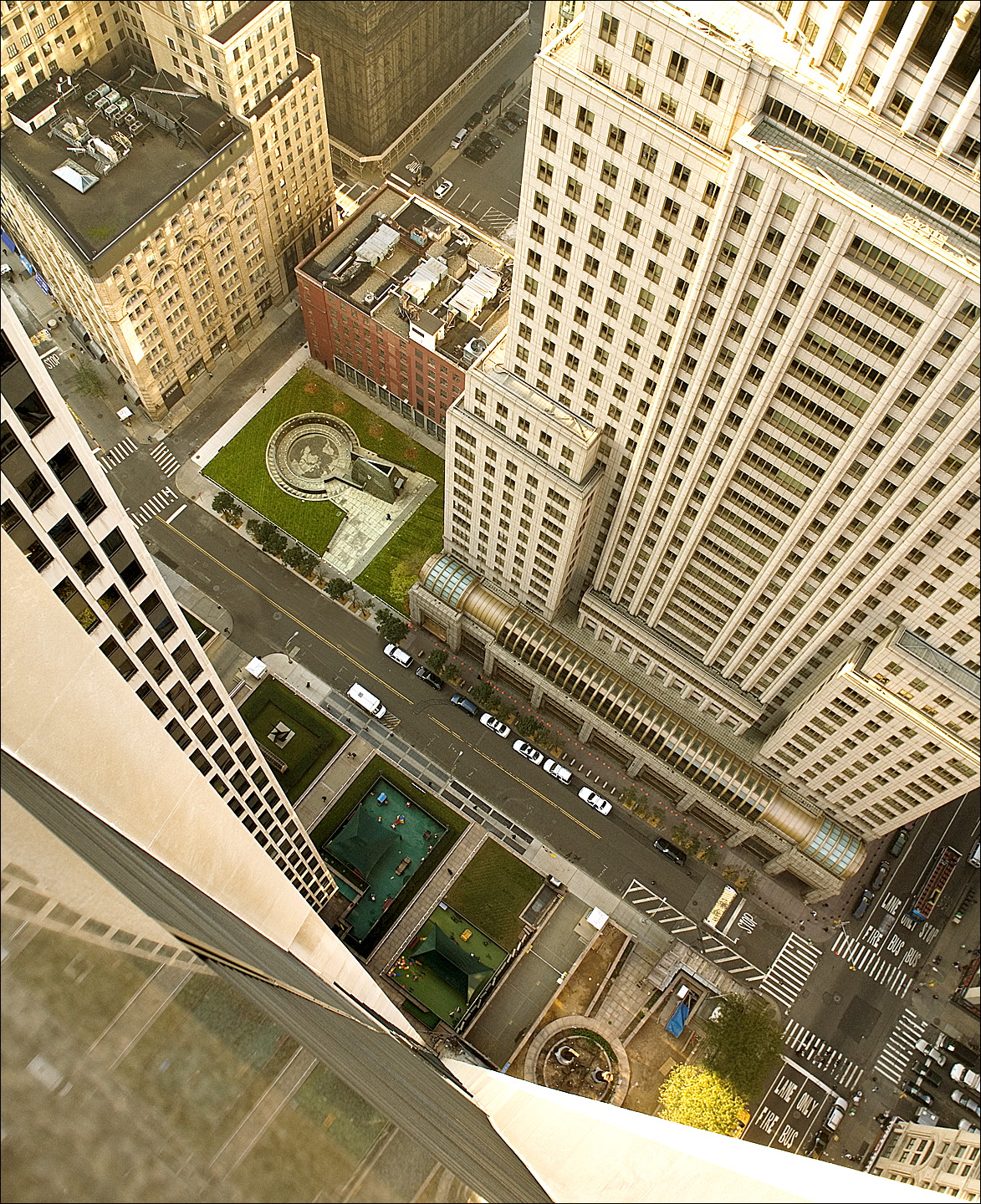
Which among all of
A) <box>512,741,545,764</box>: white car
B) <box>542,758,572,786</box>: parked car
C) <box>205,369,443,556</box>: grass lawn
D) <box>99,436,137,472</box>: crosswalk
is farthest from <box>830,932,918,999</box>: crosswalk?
<box>99,436,137,472</box>: crosswalk

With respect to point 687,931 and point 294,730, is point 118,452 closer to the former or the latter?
point 294,730

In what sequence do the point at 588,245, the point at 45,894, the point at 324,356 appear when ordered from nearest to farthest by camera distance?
the point at 45,894 → the point at 588,245 → the point at 324,356

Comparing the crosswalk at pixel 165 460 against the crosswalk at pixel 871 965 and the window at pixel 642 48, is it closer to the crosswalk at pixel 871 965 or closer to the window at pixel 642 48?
the window at pixel 642 48

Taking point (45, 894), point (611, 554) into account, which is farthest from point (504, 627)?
point (45, 894)

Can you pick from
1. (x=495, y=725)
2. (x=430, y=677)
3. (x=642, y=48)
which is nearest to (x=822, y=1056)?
(x=495, y=725)

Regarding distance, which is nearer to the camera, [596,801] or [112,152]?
[112,152]

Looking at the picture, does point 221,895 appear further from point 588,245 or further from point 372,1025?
point 588,245

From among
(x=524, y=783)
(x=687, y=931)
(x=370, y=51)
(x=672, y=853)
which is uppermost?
(x=370, y=51)
